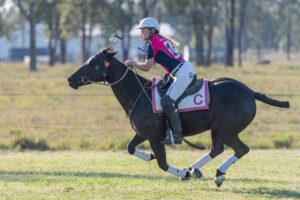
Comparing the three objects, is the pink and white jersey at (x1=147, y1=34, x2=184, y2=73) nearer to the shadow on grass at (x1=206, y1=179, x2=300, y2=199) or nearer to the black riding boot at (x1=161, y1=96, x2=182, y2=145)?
the black riding boot at (x1=161, y1=96, x2=182, y2=145)

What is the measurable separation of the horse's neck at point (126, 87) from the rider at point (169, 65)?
469 mm

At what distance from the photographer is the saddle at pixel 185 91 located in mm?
12305

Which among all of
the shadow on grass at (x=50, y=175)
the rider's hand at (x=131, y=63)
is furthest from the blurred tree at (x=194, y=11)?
the rider's hand at (x=131, y=63)

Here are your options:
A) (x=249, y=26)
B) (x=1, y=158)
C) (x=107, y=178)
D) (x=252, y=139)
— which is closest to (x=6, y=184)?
(x=107, y=178)

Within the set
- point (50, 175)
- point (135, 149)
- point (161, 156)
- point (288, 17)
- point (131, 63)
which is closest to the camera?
point (161, 156)

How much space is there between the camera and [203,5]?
273 feet

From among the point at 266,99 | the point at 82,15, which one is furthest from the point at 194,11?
the point at 266,99

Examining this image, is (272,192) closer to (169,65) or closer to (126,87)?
(169,65)

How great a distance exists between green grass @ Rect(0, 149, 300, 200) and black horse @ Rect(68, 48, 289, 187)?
1.86ft

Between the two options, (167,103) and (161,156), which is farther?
(161,156)

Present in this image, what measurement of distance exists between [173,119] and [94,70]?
62.8 inches

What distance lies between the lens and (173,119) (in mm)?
12094

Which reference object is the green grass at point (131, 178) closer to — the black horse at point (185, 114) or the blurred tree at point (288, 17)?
the black horse at point (185, 114)

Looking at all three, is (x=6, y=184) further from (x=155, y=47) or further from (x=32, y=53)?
(x=32, y=53)
